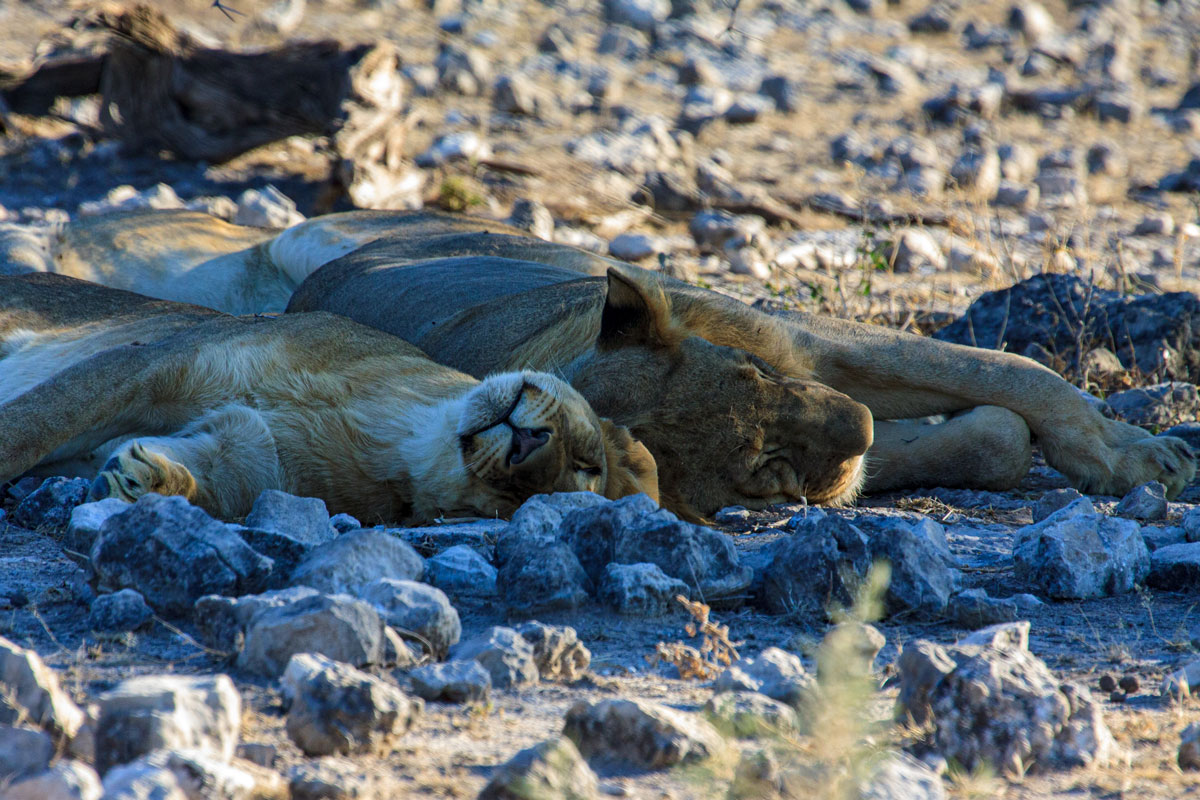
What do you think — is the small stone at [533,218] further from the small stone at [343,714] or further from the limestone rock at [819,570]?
the small stone at [343,714]

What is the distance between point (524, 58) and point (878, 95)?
3988 mm

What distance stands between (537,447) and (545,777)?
1917 mm

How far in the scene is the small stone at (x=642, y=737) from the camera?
1.95 m

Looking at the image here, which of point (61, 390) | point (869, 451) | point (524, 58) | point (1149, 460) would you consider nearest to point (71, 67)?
point (524, 58)

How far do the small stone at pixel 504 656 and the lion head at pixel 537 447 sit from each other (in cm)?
127

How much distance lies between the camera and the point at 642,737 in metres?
1.96

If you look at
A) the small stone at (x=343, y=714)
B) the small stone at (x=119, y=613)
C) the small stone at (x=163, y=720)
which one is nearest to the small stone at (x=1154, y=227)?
the small stone at (x=119, y=613)

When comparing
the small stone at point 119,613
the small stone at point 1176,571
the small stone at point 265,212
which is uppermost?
the small stone at point 1176,571

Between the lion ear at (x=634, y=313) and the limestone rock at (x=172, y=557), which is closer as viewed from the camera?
the limestone rock at (x=172, y=557)

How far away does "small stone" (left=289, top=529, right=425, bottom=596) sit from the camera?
8.68ft

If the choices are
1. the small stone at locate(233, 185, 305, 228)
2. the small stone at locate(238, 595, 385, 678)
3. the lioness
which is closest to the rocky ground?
the small stone at locate(238, 595, 385, 678)

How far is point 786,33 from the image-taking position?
16562 millimetres

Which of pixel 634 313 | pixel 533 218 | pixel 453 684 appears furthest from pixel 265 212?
pixel 453 684

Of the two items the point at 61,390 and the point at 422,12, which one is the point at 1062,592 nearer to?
the point at 61,390
